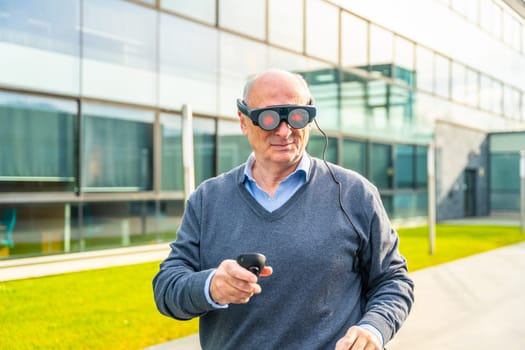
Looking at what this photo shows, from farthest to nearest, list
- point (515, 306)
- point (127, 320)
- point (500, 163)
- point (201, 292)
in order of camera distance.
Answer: point (500, 163), point (515, 306), point (127, 320), point (201, 292)

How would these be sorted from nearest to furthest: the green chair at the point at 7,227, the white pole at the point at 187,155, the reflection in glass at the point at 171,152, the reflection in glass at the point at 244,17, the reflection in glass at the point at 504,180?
the white pole at the point at 187,155 → the green chair at the point at 7,227 → the reflection in glass at the point at 171,152 → the reflection in glass at the point at 244,17 → the reflection in glass at the point at 504,180

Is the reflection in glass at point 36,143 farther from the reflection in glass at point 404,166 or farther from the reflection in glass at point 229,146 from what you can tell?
the reflection in glass at point 404,166

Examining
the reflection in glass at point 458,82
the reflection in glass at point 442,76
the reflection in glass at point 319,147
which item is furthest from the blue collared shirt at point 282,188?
the reflection in glass at point 458,82

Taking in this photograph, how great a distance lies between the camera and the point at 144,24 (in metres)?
12.1

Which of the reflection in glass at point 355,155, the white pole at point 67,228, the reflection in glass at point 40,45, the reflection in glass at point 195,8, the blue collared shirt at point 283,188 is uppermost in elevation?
the reflection in glass at point 195,8

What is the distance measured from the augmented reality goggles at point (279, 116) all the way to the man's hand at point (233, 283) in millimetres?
580

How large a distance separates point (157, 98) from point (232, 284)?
1092cm

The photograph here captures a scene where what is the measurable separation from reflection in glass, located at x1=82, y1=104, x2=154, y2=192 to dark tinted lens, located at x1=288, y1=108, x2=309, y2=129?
9.55 metres

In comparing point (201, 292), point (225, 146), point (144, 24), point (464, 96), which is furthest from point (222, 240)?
point (464, 96)

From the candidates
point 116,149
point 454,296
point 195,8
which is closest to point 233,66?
point 195,8

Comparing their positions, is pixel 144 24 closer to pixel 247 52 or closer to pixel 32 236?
pixel 247 52

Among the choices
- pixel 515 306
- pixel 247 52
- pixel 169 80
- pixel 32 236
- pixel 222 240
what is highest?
pixel 247 52

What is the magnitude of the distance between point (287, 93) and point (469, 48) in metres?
26.8

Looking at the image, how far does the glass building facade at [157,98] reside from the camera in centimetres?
1038
